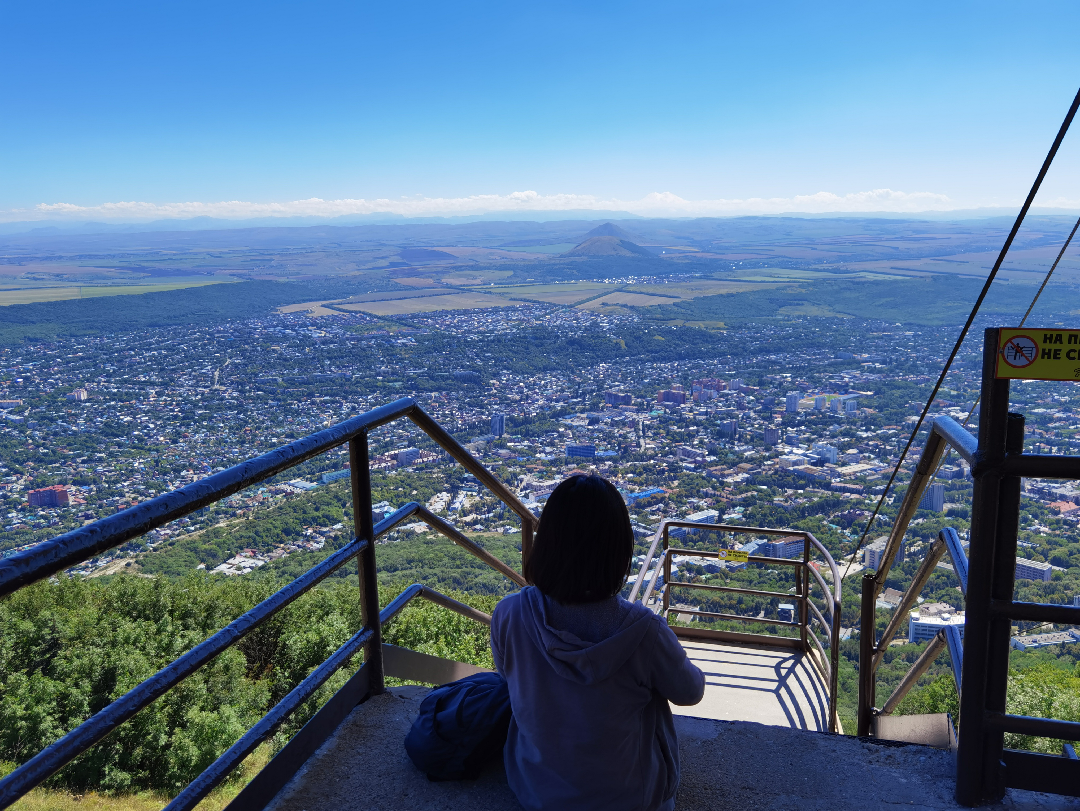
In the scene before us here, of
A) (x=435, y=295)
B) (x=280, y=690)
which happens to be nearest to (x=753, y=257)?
(x=435, y=295)

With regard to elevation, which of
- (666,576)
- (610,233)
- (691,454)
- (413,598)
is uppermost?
(610,233)

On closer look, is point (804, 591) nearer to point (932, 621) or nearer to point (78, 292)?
point (932, 621)

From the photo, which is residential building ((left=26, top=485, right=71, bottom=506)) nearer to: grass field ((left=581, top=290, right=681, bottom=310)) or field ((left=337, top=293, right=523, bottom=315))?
field ((left=337, top=293, right=523, bottom=315))

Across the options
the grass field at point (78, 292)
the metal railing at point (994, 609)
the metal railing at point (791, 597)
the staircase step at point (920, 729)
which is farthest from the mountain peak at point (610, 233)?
the metal railing at point (994, 609)

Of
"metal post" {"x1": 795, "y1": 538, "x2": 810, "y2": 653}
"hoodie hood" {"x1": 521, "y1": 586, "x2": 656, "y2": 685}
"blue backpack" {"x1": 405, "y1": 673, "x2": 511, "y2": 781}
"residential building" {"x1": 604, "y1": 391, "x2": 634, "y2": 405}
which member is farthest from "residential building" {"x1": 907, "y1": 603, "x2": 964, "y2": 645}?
"residential building" {"x1": 604, "y1": 391, "x2": 634, "y2": 405}

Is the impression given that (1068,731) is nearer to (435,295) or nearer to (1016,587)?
(1016,587)

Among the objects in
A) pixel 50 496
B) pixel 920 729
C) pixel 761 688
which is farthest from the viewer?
pixel 50 496

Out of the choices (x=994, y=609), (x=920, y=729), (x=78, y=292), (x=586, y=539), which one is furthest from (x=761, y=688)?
(x=78, y=292)
